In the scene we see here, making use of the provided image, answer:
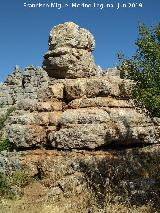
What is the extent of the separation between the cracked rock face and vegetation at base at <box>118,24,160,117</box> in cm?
892

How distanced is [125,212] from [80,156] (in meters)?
6.95

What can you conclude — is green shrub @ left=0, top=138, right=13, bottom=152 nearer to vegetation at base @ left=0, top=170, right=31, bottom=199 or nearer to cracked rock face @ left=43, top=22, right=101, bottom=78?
vegetation at base @ left=0, top=170, right=31, bottom=199

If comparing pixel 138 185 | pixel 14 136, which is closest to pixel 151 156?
pixel 138 185

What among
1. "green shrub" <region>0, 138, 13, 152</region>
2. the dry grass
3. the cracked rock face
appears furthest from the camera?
the cracked rock face

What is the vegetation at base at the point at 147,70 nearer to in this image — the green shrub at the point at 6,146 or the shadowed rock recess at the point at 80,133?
the shadowed rock recess at the point at 80,133

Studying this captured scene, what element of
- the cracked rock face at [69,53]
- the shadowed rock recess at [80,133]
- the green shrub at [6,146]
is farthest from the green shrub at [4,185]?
the cracked rock face at [69,53]

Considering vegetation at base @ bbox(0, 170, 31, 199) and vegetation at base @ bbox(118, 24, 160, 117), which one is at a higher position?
vegetation at base @ bbox(118, 24, 160, 117)

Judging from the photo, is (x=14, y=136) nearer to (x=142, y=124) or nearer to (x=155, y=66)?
(x=142, y=124)

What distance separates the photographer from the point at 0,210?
20.2m

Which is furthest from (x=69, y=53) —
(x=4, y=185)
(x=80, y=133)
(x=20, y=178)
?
(x=4, y=185)

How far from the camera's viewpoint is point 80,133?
87.3 feet

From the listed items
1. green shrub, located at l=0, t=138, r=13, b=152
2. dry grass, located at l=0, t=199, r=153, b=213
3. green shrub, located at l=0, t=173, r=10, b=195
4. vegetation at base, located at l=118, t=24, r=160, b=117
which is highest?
vegetation at base, located at l=118, t=24, r=160, b=117

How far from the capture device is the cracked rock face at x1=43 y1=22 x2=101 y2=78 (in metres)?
31.0

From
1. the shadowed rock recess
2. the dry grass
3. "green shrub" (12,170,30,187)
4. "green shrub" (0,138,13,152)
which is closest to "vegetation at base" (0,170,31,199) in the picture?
"green shrub" (12,170,30,187)
